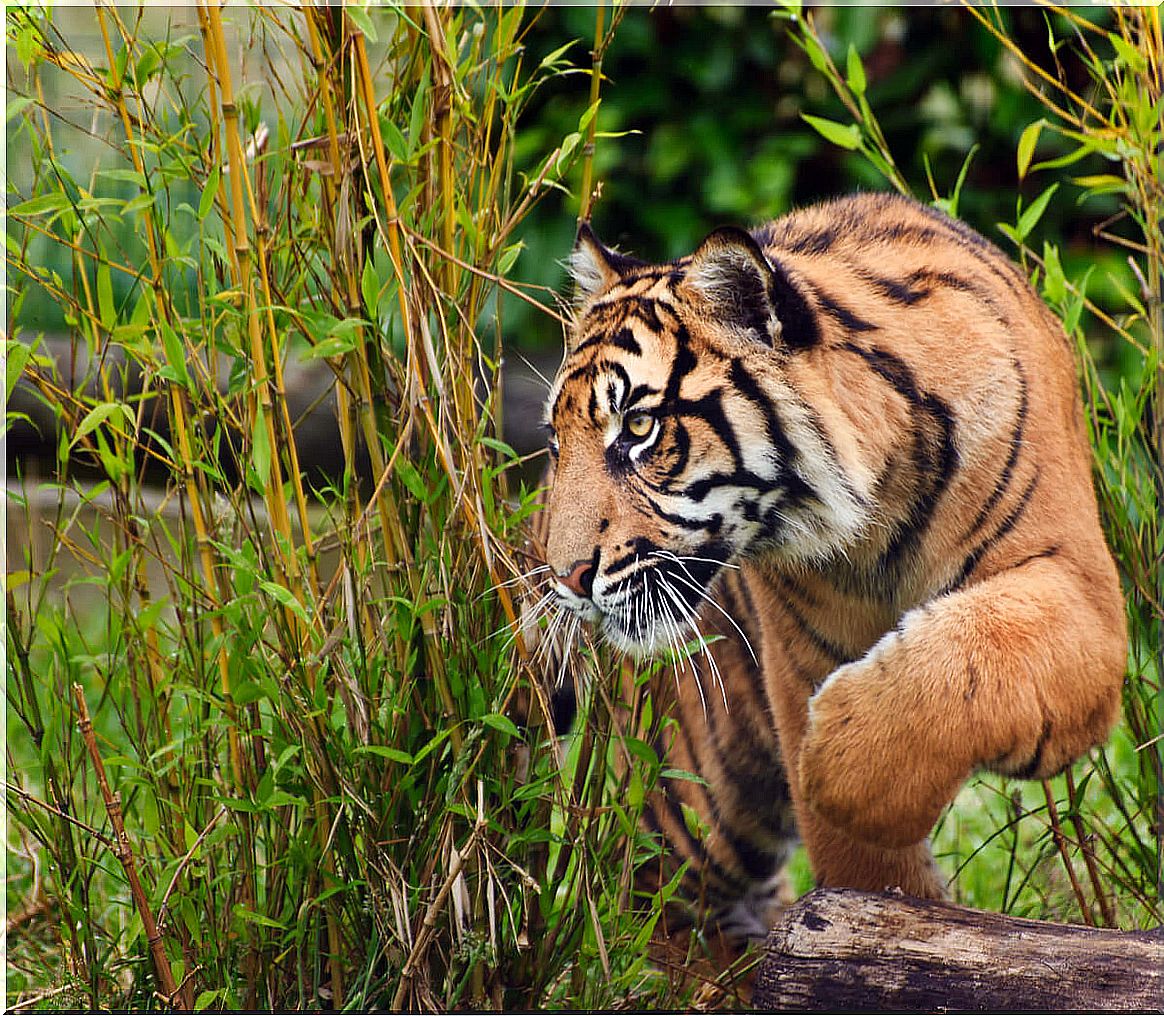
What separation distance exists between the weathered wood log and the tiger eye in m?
0.72

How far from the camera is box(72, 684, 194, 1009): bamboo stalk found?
1713 mm

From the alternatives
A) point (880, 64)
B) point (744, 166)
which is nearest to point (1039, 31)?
point (880, 64)

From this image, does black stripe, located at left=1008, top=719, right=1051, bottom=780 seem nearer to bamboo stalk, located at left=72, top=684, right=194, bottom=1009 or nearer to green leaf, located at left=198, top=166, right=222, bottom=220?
bamboo stalk, located at left=72, top=684, right=194, bottom=1009

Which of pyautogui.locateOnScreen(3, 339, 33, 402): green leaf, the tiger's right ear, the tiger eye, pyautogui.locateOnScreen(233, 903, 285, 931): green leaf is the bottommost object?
pyautogui.locateOnScreen(233, 903, 285, 931): green leaf

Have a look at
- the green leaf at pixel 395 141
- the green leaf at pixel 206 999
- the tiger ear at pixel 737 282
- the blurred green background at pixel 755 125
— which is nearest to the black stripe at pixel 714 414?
the tiger ear at pixel 737 282

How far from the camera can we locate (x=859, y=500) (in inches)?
75.4

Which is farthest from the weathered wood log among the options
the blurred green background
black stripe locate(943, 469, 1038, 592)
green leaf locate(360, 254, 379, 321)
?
the blurred green background

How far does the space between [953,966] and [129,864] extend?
1120 millimetres

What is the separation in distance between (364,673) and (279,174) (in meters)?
0.70

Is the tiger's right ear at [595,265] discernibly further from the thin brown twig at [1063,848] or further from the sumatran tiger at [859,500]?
the thin brown twig at [1063,848]

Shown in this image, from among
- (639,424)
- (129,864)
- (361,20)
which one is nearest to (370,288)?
(361,20)

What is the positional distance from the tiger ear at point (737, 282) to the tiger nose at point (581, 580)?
0.42m

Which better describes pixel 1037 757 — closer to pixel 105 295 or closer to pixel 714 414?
pixel 714 414

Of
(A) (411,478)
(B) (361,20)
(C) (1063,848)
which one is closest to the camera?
(B) (361,20)
